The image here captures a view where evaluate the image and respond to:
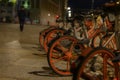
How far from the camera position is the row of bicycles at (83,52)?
15.6 ft

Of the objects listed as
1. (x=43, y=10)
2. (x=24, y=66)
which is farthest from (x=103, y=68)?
(x=43, y=10)

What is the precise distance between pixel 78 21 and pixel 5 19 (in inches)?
1317

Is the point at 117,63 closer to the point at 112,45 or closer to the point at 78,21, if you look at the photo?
the point at 112,45

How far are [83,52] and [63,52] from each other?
226 centimetres

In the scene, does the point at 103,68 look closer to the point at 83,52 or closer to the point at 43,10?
the point at 83,52

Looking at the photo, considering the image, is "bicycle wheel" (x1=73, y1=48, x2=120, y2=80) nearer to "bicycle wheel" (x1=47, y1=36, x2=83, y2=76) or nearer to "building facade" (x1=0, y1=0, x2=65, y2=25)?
"bicycle wheel" (x1=47, y1=36, x2=83, y2=76)

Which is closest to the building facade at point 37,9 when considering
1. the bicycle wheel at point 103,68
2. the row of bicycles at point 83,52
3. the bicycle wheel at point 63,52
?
the row of bicycles at point 83,52

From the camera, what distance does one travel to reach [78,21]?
841 cm

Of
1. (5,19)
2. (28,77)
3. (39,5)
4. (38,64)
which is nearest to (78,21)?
(38,64)

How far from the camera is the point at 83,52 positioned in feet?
16.2

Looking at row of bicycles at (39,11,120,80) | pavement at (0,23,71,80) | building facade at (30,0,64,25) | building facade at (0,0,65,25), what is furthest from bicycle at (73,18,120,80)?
building facade at (30,0,64,25)

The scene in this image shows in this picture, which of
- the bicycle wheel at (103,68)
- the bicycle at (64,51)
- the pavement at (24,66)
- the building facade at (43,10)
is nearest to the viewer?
the bicycle wheel at (103,68)

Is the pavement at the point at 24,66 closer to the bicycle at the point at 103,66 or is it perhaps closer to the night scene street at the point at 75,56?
the night scene street at the point at 75,56

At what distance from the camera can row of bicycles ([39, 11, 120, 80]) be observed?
4.75 metres
